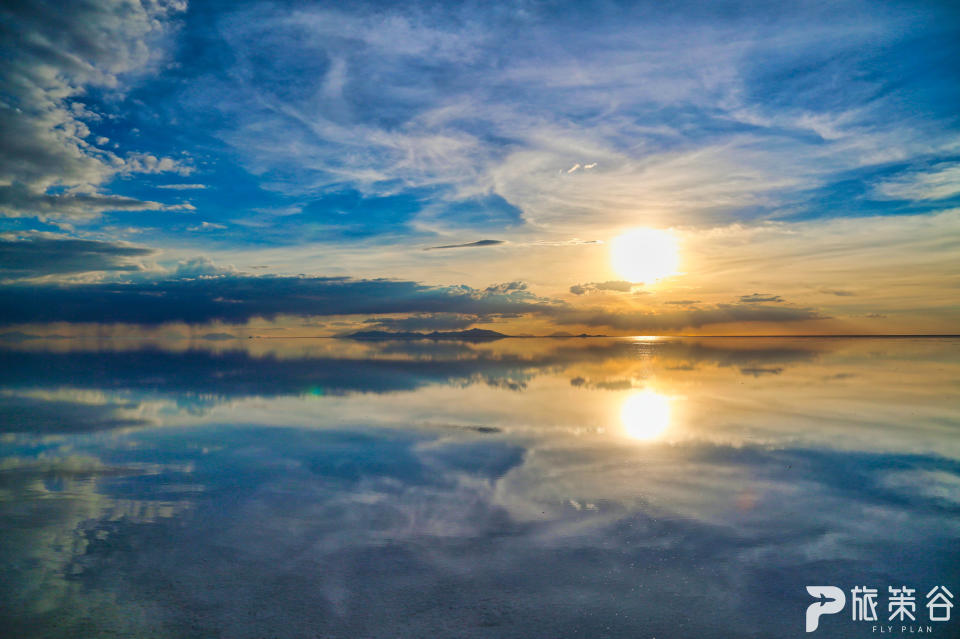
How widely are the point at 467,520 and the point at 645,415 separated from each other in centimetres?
1630

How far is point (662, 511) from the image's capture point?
1283 centimetres

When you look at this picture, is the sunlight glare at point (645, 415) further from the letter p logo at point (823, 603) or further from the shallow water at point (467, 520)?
the letter p logo at point (823, 603)

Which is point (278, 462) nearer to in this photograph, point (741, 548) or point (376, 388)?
point (741, 548)

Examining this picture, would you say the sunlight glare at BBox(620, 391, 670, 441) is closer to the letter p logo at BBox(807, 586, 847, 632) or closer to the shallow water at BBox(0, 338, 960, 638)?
the shallow water at BBox(0, 338, 960, 638)

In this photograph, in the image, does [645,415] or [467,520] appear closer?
[467,520]

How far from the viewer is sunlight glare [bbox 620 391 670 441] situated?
22.3m

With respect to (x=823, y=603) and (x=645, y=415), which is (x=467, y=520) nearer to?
(x=823, y=603)

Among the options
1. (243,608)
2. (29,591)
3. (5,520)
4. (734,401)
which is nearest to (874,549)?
(243,608)

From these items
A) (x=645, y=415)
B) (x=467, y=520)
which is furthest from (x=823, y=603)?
(x=645, y=415)

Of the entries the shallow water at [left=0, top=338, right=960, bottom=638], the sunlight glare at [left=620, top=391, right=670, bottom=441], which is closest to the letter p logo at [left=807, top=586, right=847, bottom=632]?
the shallow water at [left=0, top=338, right=960, bottom=638]

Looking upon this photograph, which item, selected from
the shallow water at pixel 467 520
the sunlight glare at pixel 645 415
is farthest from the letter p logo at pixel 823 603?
the sunlight glare at pixel 645 415

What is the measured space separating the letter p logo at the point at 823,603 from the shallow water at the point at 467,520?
172 millimetres

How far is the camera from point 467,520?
12.4 metres

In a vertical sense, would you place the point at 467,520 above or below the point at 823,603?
above
